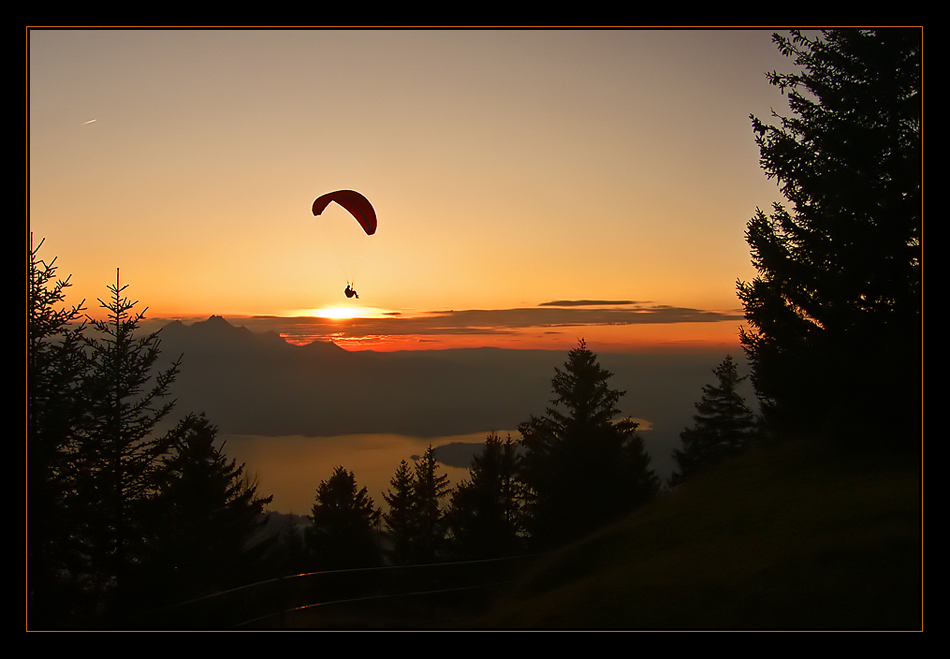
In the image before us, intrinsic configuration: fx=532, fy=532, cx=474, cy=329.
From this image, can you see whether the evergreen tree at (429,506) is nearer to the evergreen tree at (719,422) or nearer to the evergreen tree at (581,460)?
the evergreen tree at (581,460)

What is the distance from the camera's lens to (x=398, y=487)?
38125 millimetres

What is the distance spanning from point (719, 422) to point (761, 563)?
25331 millimetres

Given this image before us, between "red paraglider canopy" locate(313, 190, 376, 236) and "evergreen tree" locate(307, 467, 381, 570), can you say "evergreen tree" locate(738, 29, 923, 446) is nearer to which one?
"red paraglider canopy" locate(313, 190, 376, 236)

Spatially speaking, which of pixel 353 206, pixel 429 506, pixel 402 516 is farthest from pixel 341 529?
pixel 353 206

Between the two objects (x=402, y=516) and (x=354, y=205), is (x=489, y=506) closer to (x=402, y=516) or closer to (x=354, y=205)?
(x=402, y=516)

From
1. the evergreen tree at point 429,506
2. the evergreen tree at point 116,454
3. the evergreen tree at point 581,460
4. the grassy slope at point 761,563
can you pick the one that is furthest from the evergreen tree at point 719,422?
the evergreen tree at point 116,454

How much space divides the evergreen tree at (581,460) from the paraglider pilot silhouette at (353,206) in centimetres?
1425

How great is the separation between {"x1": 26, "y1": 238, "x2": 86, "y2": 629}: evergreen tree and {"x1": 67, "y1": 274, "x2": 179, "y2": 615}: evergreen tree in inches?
17.7

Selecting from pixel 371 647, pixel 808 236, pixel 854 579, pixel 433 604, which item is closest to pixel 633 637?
pixel 854 579

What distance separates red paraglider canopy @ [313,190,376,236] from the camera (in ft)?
50.9

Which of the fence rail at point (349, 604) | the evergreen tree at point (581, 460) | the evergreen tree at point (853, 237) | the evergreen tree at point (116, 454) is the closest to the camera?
the fence rail at point (349, 604)

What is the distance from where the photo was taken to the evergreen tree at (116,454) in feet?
48.2

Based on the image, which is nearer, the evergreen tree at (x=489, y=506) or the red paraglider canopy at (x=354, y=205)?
the red paraglider canopy at (x=354, y=205)

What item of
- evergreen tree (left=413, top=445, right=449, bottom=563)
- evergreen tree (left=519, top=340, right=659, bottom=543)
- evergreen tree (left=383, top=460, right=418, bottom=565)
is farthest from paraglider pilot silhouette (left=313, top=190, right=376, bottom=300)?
evergreen tree (left=383, top=460, right=418, bottom=565)
